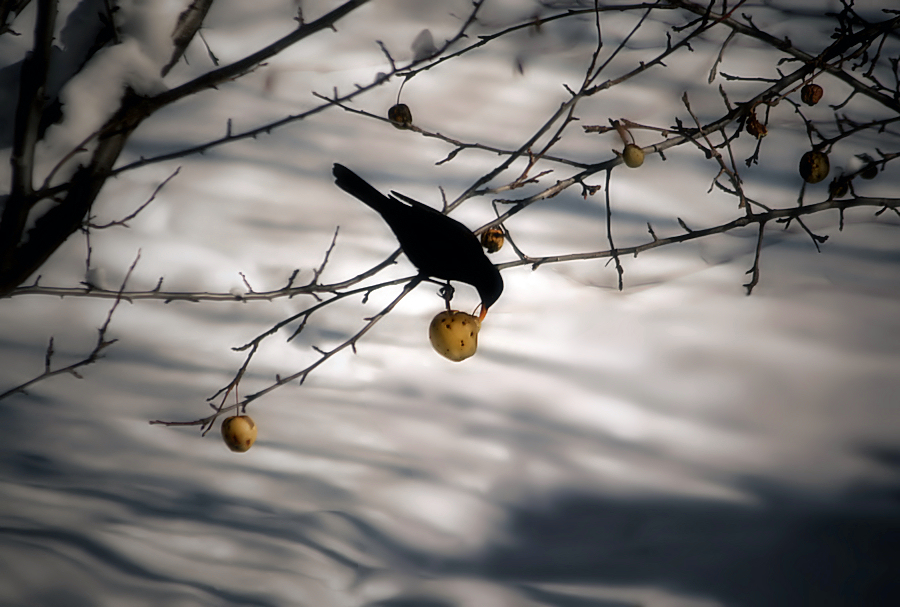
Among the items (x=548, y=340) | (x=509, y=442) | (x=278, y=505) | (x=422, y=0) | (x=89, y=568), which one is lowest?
(x=89, y=568)

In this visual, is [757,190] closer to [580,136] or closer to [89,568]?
[580,136]

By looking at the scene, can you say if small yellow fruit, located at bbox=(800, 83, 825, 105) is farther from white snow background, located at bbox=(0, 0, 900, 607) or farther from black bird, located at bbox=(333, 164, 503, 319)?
black bird, located at bbox=(333, 164, 503, 319)

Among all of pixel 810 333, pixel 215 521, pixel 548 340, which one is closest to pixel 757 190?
pixel 810 333

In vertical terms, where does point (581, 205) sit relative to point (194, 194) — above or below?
above

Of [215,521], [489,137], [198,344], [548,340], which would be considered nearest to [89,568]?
[215,521]

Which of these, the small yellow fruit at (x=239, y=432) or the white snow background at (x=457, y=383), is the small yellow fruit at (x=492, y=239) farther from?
the small yellow fruit at (x=239, y=432)

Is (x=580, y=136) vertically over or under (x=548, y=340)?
over

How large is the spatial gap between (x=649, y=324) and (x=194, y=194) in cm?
71

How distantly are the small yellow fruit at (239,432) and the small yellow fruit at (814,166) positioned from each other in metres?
0.71

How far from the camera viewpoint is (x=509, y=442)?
871mm

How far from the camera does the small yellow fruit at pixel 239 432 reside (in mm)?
677

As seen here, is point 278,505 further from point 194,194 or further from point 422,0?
point 422,0

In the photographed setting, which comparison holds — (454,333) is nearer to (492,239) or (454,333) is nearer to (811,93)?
(492,239)

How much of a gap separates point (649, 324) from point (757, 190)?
249mm
